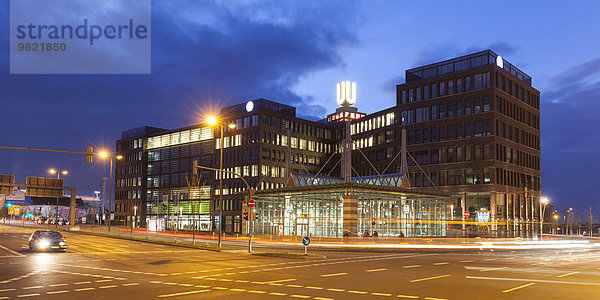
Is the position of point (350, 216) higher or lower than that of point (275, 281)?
higher

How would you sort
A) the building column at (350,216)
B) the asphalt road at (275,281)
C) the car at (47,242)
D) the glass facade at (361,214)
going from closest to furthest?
1. the asphalt road at (275,281)
2. the car at (47,242)
3. the building column at (350,216)
4. the glass facade at (361,214)

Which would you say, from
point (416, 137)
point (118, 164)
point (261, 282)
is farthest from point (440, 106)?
point (118, 164)

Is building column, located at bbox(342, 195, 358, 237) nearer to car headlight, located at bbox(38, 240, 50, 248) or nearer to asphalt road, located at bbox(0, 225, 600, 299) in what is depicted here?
asphalt road, located at bbox(0, 225, 600, 299)

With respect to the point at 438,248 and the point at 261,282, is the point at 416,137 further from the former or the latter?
the point at 261,282

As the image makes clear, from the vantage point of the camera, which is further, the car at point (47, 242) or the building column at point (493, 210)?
the building column at point (493, 210)

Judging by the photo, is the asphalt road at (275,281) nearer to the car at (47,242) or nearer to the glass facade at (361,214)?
the car at (47,242)

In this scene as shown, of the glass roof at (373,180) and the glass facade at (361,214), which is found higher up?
the glass roof at (373,180)

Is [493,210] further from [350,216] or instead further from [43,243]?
[43,243]

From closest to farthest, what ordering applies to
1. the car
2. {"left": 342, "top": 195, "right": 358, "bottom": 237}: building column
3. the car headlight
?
the car → the car headlight → {"left": 342, "top": 195, "right": 358, "bottom": 237}: building column

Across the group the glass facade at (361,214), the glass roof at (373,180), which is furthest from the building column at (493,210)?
the glass roof at (373,180)

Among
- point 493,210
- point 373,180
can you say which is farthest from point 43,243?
point 493,210

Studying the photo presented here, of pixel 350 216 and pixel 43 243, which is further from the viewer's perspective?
pixel 350 216

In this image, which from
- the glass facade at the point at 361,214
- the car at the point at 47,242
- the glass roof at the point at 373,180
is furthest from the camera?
the glass roof at the point at 373,180

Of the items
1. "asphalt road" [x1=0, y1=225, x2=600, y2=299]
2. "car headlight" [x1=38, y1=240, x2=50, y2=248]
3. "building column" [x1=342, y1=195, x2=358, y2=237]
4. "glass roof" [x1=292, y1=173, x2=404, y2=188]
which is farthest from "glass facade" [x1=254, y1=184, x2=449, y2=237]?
"asphalt road" [x1=0, y1=225, x2=600, y2=299]
